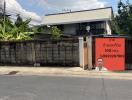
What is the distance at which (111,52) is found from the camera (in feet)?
70.4

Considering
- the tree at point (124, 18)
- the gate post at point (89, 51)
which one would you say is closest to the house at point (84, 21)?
the tree at point (124, 18)

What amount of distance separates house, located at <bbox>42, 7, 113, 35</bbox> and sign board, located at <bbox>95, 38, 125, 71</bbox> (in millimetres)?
28245

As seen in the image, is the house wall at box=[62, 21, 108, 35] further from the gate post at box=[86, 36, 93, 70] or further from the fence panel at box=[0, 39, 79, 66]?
the gate post at box=[86, 36, 93, 70]

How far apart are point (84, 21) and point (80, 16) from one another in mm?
2729

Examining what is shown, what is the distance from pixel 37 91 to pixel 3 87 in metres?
1.83

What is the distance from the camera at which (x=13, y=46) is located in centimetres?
2494

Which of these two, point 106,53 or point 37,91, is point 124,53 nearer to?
point 106,53

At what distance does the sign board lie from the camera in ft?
70.1

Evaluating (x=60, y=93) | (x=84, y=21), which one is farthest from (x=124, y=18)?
(x=60, y=93)

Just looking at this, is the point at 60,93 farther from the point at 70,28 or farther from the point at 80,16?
the point at 70,28

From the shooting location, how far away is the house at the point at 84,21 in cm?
5099

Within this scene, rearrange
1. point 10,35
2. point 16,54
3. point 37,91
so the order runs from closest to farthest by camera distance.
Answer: point 37,91
point 16,54
point 10,35

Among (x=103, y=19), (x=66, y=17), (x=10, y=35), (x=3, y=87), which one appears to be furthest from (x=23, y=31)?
(x=66, y=17)

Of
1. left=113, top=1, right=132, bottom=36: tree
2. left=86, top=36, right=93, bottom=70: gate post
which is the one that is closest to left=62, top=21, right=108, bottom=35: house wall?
left=113, top=1, right=132, bottom=36: tree
